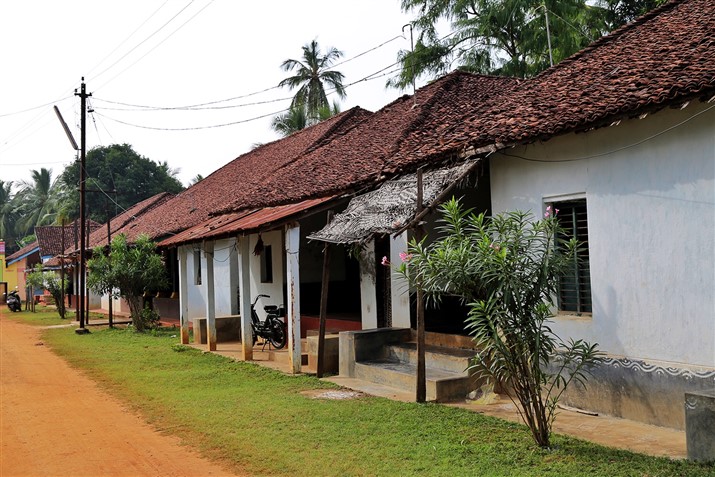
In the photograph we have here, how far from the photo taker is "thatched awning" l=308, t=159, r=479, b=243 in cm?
865

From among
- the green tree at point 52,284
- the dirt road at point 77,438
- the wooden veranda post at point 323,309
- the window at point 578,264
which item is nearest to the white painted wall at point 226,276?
the dirt road at point 77,438

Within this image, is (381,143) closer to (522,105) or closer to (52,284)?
(522,105)

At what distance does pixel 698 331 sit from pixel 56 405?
8.05 metres

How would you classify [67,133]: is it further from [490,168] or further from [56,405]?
[490,168]

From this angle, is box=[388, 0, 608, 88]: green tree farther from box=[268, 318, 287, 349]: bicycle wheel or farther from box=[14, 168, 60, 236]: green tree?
box=[14, 168, 60, 236]: green tree

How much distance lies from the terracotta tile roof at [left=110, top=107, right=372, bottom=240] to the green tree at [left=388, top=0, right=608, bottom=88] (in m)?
3.30

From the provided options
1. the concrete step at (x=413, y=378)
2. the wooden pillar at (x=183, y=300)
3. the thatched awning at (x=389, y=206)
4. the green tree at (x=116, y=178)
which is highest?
the green tree at (x=116, y=178)

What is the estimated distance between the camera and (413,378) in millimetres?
9055

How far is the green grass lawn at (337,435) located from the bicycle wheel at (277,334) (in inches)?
103

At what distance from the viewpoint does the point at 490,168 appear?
30.4ft

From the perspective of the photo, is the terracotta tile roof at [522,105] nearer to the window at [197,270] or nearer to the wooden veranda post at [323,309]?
the wooden veranda post at [323,309]

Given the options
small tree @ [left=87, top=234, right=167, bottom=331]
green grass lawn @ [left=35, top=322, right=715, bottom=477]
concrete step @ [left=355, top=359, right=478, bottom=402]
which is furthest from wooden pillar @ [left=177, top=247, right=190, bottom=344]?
concrete step @ [left=355, top=359, right=478, bottom=402]

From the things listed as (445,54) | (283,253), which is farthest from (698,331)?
(445,54)

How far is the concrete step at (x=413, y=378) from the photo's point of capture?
27.5 ft
